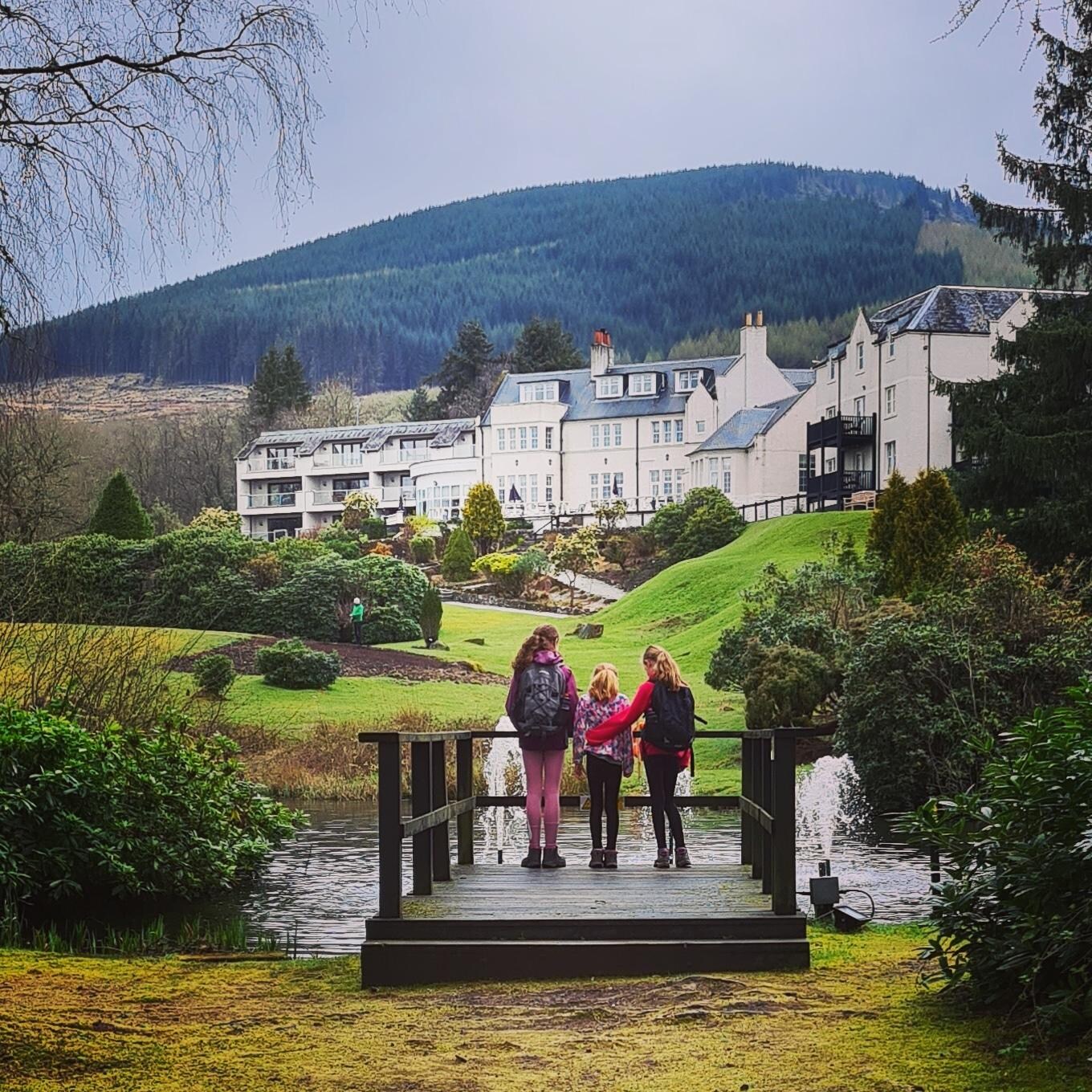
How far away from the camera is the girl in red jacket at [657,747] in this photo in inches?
443

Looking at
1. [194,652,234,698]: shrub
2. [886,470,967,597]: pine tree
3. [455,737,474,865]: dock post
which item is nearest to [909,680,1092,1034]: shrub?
[455,737,474,865]: dock post

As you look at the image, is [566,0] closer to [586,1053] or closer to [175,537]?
[586,1053]

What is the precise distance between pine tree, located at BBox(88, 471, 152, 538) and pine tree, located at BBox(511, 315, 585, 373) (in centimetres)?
5054

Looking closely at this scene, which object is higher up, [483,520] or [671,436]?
[671,436]

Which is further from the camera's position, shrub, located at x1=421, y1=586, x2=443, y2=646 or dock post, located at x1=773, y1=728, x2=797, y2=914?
shrub, located at x1=421, y1=586, x2=443, y2=646

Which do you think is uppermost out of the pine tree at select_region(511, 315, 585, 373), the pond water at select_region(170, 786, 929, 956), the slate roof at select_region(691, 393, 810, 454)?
the pine tree at select_region(511, 315, 585, 373)

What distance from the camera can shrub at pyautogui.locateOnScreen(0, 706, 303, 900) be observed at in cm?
1341

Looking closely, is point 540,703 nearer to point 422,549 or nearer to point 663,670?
point 663,670

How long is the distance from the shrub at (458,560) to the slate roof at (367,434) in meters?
23.9

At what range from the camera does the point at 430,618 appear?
155 ft

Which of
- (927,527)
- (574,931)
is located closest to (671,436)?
(927,527)

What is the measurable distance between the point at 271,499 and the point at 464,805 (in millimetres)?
→ 85497

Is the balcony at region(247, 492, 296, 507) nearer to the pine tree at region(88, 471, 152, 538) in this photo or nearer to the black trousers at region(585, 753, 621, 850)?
the pine tree at region(88, 471, 152, 538)

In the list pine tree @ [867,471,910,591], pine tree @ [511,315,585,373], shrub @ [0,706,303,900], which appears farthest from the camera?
pine tree @ [511,315,585,373]
